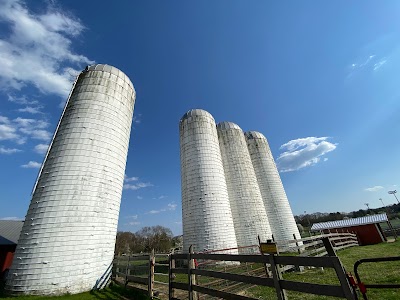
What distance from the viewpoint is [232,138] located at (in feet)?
95.1

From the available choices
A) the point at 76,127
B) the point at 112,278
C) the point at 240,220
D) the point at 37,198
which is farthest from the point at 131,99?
the point at 240,220

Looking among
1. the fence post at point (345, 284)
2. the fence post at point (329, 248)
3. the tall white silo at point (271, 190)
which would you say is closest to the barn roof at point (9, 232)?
the fence post at point (329, 248)

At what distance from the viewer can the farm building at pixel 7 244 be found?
20297mm

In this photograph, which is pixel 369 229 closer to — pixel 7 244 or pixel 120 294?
pixel 120 294

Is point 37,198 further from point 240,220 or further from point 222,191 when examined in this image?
point 240,220

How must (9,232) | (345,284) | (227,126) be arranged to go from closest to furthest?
(345,284), (9,232), (227,126)

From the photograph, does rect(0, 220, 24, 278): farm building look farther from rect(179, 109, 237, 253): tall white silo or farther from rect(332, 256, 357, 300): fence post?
rect(332, 256, 357, 300): fence post

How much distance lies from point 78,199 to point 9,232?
19.2 meters

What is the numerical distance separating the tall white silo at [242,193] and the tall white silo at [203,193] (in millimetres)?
3588

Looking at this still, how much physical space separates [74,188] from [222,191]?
42.9 feet

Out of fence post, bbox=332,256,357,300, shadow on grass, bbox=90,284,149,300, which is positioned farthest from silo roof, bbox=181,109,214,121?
fence post, bbox=332,256,357,300

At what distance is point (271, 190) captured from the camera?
95.0ft

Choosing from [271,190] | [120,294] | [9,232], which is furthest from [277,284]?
[9,232]

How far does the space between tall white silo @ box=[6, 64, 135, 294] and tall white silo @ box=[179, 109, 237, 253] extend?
296 inches
